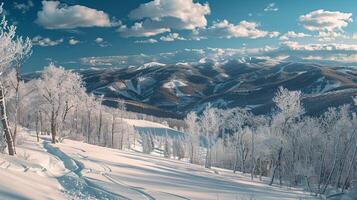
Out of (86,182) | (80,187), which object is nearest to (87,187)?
(80,187)

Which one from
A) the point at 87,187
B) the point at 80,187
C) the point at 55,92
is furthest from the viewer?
the point at 55,92

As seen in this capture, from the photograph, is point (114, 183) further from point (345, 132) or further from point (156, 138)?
point (156, 138)

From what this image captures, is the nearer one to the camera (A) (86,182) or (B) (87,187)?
(B) (87,187)

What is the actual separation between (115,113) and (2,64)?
80.6 metres

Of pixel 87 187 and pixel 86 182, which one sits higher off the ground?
pixel 87 187

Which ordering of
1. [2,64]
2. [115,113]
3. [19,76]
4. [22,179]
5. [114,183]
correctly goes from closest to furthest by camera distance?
[22,179], [114,183], [2,64], [19,76], [115,113]

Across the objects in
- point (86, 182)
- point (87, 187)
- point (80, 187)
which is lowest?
point (86, 182)

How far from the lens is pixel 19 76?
40.8 meters

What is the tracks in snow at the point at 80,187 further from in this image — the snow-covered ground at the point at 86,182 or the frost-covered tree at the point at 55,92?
the frost-covered tree at the point at 55,92

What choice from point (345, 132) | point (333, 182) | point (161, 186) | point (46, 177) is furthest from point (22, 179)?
point (333, 182)

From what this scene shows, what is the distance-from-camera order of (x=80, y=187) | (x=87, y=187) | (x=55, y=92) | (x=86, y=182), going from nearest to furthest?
(x=80, y=187) → (x=87, y=187) → (x=86, y=182) → (x=55, y=92)

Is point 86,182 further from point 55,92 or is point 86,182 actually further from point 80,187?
point 55,92

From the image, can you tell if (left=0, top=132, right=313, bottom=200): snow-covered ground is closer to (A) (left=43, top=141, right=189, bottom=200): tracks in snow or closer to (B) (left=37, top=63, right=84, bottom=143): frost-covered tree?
(A) (left=43, top=141, right=189, bottom=200): tracks in snow

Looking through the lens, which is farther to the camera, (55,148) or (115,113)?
(115,113)
